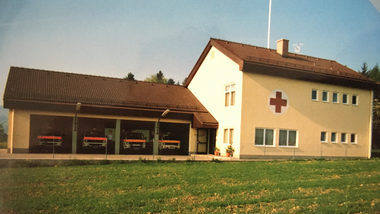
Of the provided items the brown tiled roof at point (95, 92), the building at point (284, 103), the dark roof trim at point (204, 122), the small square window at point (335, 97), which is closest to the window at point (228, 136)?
the building at point (284, 103)

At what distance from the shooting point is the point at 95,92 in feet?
66.2

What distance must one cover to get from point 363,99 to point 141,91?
14992mm

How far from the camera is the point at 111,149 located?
63.9ft

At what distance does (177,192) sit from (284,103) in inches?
520

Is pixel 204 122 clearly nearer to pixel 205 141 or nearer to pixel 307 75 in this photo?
pixel 205 141

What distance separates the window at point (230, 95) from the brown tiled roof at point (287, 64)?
5.62 ft

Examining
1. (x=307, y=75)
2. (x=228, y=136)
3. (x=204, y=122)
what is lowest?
(x=228, y=136)

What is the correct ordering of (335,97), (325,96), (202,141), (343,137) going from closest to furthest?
(325,96) < (335,97) < (343,137) < (202,141)

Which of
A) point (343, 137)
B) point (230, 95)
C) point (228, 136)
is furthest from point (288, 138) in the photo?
point (343, 137)

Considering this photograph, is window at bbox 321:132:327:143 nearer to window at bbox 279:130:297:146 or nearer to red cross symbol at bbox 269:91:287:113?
window at bbox 279:130:297:146

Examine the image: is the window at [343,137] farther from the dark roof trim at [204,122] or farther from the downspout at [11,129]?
the downspout at [11,129]

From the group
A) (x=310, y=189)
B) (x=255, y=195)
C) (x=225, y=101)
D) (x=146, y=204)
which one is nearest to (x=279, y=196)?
(x=255, y=195)

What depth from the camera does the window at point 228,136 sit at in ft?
64.2

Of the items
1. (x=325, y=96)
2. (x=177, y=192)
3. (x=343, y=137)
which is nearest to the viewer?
(x=177, y=192)
